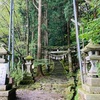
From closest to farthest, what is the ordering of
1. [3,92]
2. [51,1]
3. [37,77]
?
[3,92]
[37,77]
[51,1]

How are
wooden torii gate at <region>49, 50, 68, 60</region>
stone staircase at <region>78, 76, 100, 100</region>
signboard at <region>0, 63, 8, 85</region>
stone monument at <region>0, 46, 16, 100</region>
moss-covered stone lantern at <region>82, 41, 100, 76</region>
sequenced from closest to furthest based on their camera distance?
stone staircase at <region>78, 76, 100, 100</region>, moss-covered stone lantern at <region>82, 41, 100, 76</region>, stone monument at <region>0, 46, 16, 100</region>, signboard at <region>0, 63, 8, 85</region>, wooden torii gate at <region>49, 50, 68, 60</region>

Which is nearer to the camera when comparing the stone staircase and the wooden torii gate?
the stone staircase

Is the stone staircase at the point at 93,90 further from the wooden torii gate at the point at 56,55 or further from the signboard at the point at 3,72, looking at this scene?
the wooden torii gate at the point at 56,55

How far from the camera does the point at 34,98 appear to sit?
24.7 ft

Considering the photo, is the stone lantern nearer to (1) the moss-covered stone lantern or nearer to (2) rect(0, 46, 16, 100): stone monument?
(2) rect(0, 46, 16, 100): stone monument

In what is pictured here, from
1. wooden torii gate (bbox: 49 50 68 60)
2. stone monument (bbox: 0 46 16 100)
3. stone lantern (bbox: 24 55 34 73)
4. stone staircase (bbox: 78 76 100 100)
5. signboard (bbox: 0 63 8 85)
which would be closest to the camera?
stone staircase (bbox: 78 76 100 100)

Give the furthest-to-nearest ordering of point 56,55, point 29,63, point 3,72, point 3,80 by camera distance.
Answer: point 56,55 → point 29,63 → point 3,72 → point 3,80

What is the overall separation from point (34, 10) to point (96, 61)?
12.7 metres

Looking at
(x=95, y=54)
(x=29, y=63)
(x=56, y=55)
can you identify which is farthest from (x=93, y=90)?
(x=56, y=55)

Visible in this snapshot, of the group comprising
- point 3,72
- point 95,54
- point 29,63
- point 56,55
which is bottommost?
point 3,72

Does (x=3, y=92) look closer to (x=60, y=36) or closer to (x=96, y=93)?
(x=96, y=93)

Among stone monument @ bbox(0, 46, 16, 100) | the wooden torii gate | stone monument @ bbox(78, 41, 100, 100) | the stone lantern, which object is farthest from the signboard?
the wooden torii gate

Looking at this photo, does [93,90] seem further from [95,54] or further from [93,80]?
[95,54]

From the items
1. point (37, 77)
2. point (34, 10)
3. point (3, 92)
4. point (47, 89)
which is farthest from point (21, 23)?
point (3, 92)
